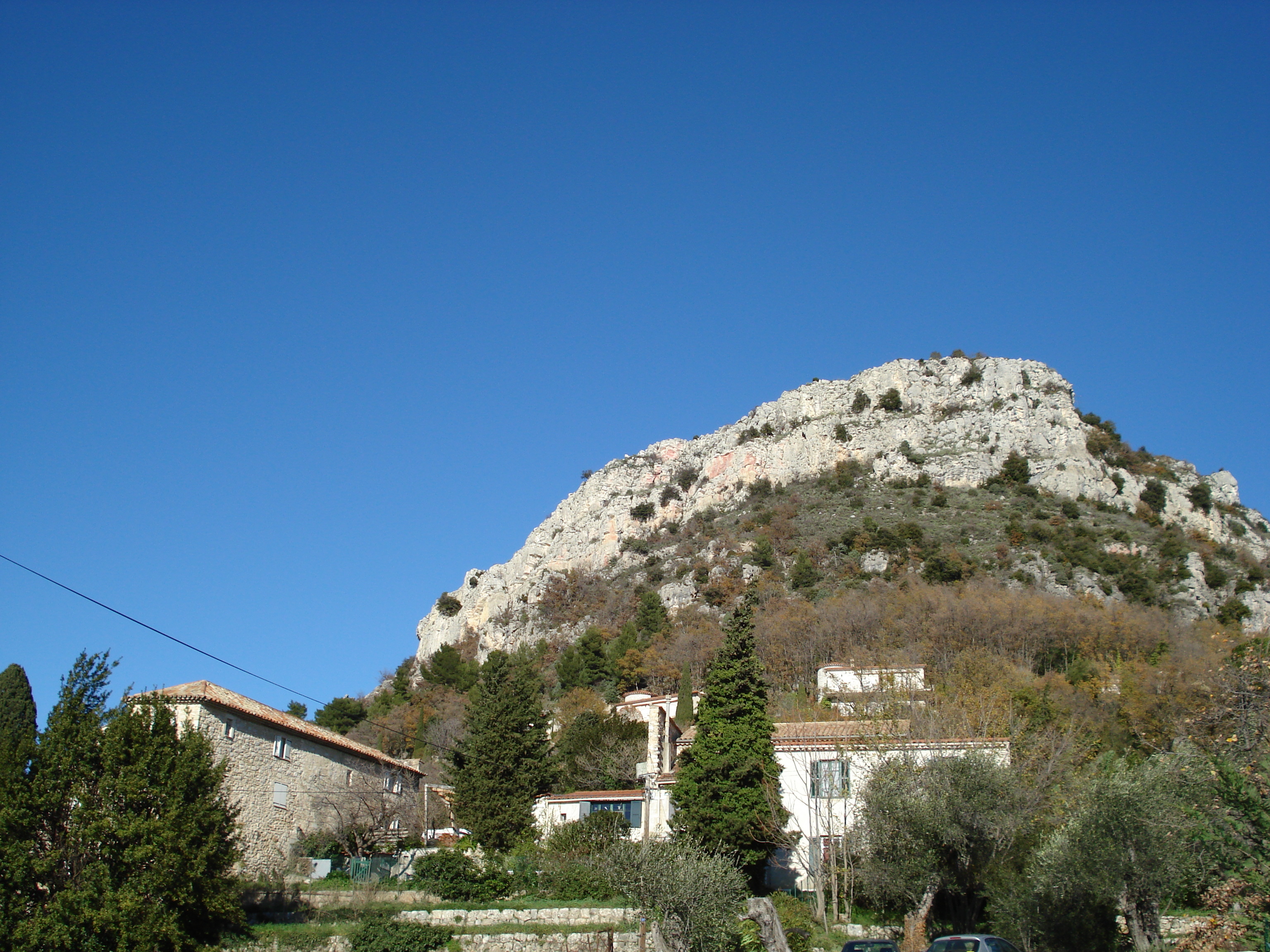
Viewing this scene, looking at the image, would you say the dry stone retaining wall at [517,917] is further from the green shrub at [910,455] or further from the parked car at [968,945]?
the green shrub at [910,455]

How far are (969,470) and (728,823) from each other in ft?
219

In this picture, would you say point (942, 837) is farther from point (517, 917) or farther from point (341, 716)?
point (341, 716)

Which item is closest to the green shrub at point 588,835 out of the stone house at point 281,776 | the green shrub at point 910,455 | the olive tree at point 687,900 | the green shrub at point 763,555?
the stone house at point 281,776

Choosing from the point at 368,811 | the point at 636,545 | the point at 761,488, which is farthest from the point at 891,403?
the point at 368,811

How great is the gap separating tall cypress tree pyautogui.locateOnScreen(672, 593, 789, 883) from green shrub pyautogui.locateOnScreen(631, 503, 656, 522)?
232 feet

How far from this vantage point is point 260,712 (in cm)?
3444

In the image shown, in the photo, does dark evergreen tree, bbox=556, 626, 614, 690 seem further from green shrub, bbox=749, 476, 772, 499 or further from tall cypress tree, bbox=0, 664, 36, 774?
tall cypress tree, bbox=0, 664, 36, 774

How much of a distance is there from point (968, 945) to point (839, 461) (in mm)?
83599

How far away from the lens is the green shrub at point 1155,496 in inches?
3310

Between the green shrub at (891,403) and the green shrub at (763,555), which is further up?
the green shrub at (891,403)

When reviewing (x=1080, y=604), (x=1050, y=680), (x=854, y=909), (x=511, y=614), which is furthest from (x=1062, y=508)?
(x=854, y=909)

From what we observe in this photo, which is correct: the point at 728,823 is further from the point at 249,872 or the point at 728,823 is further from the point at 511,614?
the point at 511,614

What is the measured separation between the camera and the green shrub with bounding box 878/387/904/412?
104 m

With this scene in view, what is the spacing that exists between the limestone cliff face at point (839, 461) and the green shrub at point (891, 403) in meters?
0.33
